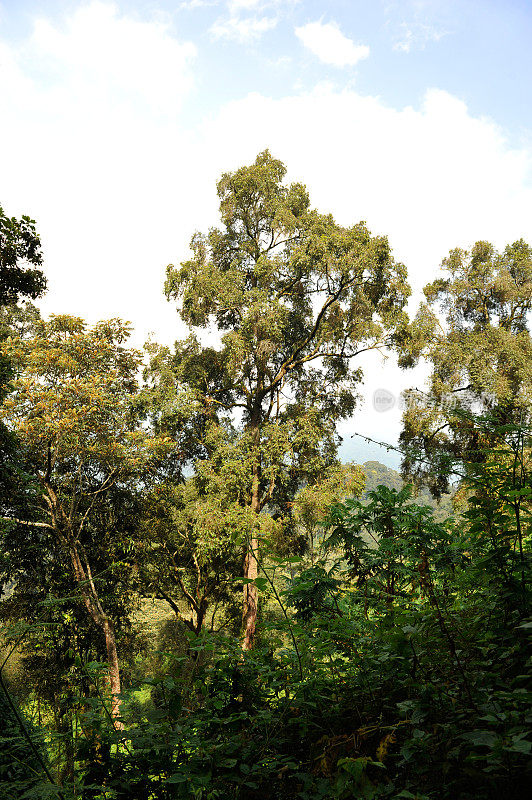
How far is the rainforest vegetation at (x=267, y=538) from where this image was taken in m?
1.92

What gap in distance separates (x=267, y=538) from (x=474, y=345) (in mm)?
17477

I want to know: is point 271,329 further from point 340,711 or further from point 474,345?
point 340,711

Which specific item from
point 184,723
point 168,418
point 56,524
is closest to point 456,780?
point 184,723

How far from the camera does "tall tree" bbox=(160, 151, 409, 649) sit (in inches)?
576

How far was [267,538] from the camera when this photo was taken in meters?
2.25

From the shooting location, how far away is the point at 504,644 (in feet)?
7.02

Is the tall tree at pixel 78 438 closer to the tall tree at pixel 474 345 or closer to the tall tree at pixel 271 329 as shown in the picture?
the tall tree at pixel 271 329

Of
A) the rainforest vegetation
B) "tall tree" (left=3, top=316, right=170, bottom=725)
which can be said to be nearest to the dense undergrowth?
the rainforest vegetation

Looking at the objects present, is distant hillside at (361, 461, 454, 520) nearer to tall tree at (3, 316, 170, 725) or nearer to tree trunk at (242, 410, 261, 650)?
tree trunk at (242, 410, 261, 650)

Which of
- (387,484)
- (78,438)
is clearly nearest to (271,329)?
(78,438)

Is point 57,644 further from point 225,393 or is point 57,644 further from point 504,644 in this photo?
point 504,644

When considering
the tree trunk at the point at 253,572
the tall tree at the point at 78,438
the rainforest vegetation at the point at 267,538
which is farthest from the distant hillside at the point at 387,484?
the tall tree at the point at 78,438

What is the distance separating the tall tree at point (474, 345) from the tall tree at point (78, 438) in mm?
9220

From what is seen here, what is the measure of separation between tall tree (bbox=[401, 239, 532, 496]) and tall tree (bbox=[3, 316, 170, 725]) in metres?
9.22
